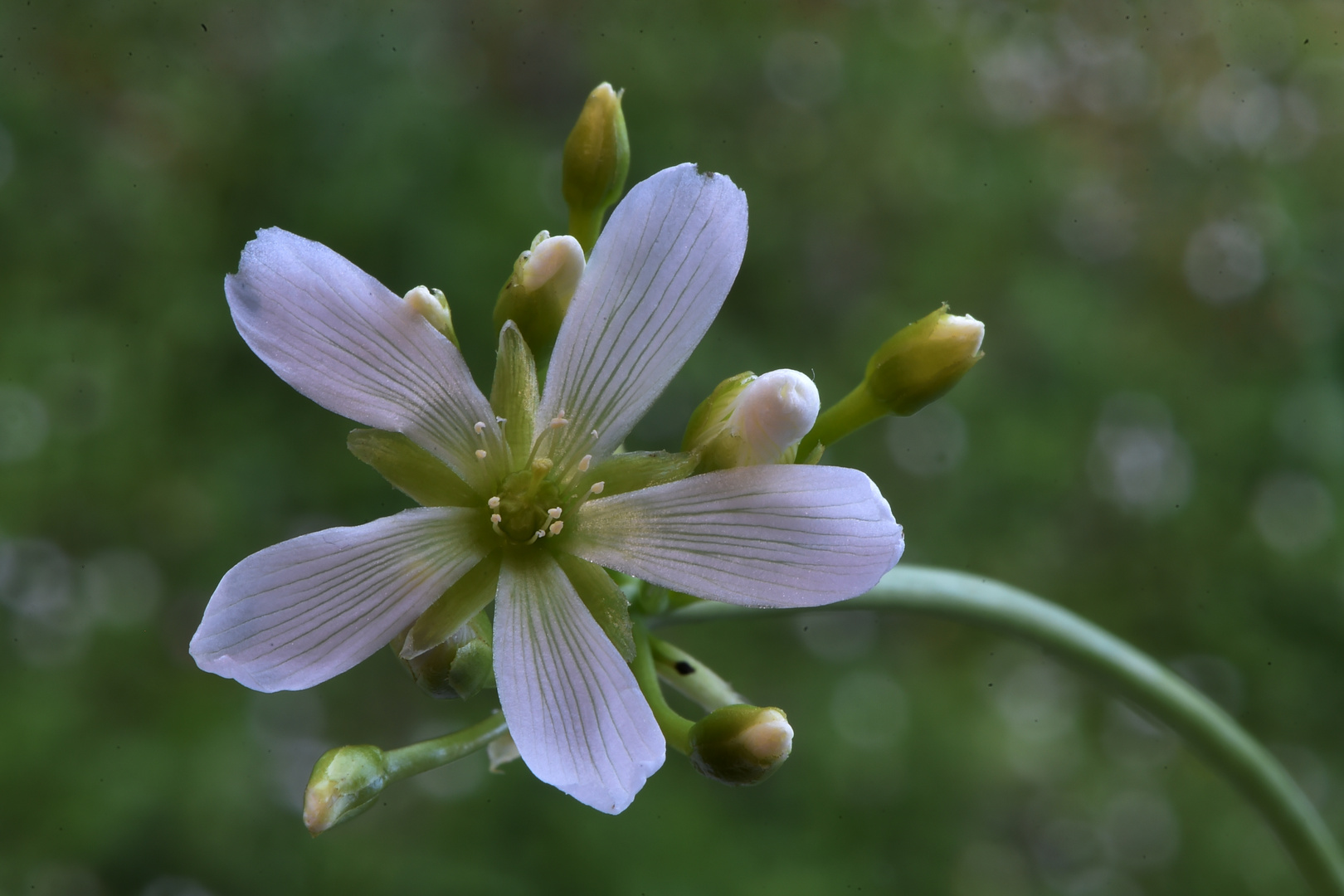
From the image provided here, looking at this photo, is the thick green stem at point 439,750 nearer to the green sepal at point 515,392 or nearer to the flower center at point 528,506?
the flower center at point 528,506

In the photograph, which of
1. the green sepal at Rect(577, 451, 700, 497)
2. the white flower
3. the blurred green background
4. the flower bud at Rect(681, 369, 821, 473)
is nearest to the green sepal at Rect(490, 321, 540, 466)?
the white flower

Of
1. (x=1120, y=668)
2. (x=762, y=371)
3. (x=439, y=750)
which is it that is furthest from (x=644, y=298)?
(x=762, y=371)

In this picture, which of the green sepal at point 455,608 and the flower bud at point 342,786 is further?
the green sepal at point 455,608

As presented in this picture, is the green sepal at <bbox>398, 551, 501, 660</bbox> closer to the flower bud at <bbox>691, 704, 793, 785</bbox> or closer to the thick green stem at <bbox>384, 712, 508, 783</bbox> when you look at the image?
the thick green stem at <bbox>384, 712, 508, 783</bbox>

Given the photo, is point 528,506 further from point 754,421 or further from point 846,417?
point 846,417

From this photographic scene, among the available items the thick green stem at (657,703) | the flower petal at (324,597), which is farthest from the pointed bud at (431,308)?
the thick green stem at (657,703)

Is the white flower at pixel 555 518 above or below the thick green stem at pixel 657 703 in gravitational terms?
above
